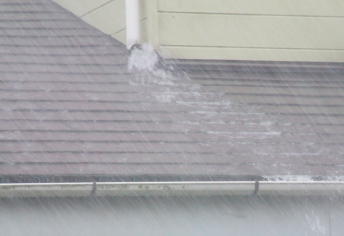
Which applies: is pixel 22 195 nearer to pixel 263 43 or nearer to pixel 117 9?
pixel 117 9

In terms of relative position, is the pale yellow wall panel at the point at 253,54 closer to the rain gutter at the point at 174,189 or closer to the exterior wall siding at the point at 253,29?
the exterior wall siding at the point at 253,29

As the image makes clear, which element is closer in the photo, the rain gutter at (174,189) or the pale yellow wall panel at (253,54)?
the rain gutter at (174,189)

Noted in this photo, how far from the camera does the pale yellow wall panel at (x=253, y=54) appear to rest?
600cm

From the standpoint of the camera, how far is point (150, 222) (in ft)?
15.3

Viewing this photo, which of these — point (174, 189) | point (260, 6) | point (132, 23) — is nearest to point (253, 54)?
point (260, 6)

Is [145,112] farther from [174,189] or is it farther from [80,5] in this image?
[80,5]

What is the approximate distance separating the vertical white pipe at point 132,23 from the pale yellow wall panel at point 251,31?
24 cm

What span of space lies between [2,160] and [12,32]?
207 cm

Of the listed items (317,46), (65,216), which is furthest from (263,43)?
(65,216)

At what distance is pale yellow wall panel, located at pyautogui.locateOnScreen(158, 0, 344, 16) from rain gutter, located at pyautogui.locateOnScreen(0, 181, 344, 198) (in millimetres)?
2258

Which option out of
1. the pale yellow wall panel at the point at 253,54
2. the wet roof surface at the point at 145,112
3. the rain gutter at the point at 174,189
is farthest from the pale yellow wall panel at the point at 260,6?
the rain gutter at the point at 174,189

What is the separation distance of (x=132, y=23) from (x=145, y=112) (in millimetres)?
1138

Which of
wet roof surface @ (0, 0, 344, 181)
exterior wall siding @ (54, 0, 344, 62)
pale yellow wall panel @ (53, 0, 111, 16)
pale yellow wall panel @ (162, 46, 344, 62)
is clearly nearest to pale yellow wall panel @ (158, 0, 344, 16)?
exterior wall siding @ (54, 0, 344, 62)

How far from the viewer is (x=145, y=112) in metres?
5.24
